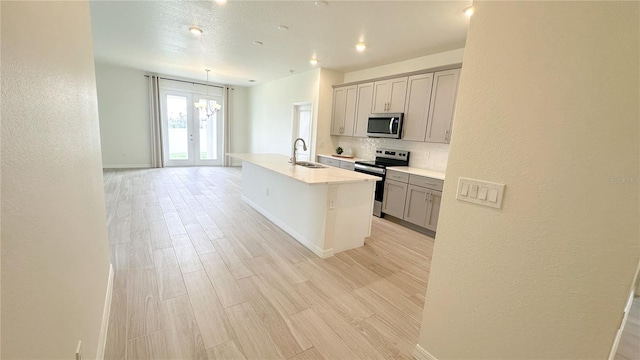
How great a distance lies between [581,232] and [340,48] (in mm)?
3848

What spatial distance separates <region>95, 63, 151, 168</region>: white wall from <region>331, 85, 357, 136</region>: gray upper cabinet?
5.31 m

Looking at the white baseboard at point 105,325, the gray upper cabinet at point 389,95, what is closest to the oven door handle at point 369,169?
the gray upper cabinet at point 389,95

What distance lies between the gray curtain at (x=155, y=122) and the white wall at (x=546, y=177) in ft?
26.0

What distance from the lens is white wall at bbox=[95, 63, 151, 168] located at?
6586mm

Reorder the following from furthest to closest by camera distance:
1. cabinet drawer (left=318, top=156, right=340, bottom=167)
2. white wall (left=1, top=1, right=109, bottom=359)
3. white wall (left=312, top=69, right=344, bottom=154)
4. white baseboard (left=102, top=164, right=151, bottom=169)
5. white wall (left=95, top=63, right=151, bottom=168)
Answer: white baseboard (left=102, top=164, right=151, bottom=169) → white wall (left=95, top=63, right=151, bottom=168) → white wall (left=312, top=69, right=344, bottom=154) → cabinet drawer (left=318, top=156, right=340, bottom=167) → white wall (left=1, top=1, right=109, bottom=359)

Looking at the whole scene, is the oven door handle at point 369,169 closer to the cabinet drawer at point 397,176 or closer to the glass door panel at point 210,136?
Result: the cabinet drawer at point 397,176

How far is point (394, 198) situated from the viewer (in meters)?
4.11

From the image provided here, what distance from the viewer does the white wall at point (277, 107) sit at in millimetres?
5809

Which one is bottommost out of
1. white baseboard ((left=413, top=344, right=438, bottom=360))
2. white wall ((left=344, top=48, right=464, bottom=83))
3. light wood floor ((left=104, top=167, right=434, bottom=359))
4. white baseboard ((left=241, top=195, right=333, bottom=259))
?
light wood floor ((left=104, top=167, right=434, bottom=359))

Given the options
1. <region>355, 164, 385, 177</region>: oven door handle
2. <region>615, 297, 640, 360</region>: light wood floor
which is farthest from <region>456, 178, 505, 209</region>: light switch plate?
<region>355, 164, 385, 177</region>: oven door handle

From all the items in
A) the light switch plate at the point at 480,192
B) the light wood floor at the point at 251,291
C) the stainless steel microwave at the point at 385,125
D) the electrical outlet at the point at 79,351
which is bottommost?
the light wood floor at the point at 251,291

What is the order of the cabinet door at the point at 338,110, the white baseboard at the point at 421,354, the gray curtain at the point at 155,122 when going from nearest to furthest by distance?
1. the white baseboard at the point at 421,354
2. the cabinet door at the point at 338,110
3. the gray curtain at the point at 155,122

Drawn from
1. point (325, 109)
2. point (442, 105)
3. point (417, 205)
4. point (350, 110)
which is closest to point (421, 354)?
point (417, 205)

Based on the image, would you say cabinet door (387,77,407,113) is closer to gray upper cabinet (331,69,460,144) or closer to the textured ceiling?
gray upper cabinet (331,69,460,144)
